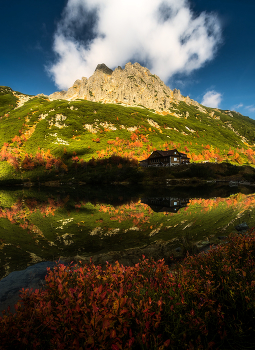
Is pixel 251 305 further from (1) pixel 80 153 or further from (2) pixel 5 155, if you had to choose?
(2) pixel 5 155

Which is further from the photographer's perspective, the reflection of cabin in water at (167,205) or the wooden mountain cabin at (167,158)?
the wooden mountain cabin at (167,158)

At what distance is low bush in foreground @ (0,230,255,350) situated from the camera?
2.76 meters

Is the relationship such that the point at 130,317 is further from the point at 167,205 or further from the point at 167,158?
the point at 167,158

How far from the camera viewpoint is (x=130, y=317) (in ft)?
10.8

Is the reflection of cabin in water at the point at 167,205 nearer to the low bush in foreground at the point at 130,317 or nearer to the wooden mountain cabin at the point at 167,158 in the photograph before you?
the low bush in foreground at the point at 130,317

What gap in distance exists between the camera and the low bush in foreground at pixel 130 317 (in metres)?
2.76

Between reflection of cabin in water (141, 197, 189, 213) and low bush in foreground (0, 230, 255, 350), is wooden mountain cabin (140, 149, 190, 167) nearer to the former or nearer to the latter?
reflection of cabin in water (141, 197, 189, 213)

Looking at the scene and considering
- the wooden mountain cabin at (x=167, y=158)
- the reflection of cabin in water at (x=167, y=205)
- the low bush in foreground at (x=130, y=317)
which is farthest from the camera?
the wooden mountain cabin at (x=167, y=158)

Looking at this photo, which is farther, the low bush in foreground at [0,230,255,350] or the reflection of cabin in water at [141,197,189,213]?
the reflection of cabin in water at [141,197,189,213]

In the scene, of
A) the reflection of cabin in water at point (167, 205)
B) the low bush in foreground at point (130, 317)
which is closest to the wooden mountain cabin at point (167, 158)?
the reflection of cabin in water at point (167, 205)

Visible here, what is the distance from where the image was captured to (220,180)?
9612 centimetres

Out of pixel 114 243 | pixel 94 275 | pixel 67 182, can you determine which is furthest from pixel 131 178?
pixel 94 275

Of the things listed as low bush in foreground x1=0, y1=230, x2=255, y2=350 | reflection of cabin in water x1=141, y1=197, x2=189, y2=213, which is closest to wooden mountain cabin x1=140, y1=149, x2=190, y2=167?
reflection of cabin in water x1=141, y1=197, x2=189, y2=213

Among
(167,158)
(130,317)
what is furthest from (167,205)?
(167,158)
